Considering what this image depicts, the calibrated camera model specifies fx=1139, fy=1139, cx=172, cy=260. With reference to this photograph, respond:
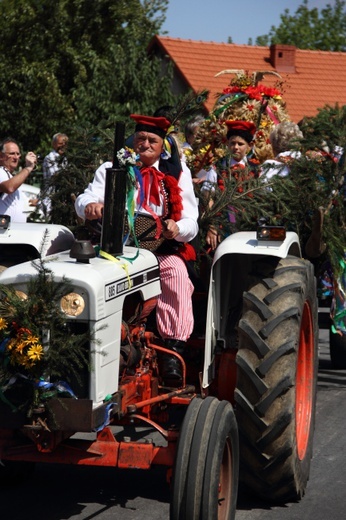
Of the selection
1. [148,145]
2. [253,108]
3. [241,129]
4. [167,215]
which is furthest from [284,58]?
[167,215]

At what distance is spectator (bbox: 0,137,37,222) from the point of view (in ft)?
30.3

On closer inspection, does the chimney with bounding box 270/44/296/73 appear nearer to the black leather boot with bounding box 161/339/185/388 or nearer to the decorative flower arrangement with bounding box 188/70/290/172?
the decorative flower arrangement with bounding box 188/70/290/172

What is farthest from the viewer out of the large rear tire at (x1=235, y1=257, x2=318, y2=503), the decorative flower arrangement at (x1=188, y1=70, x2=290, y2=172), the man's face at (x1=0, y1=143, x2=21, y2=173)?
the man's face at (x1=0, y1=143, x2=21, y2=173)

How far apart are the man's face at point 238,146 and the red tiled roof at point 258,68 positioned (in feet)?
76.7

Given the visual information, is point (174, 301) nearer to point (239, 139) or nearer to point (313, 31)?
point (239, 139)

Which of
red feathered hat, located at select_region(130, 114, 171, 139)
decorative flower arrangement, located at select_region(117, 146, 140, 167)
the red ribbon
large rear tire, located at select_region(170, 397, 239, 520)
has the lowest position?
large rear tire, located at select_region(170, 397, 239, 520)

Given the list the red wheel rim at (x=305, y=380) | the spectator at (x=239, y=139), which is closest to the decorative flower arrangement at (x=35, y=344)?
the red wheel rim at (x=305, y=380)

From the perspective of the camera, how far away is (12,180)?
30.4 feet

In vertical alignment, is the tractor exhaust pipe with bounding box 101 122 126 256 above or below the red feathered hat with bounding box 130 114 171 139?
below

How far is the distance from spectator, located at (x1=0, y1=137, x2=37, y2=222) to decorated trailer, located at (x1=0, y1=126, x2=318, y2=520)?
8.83ft

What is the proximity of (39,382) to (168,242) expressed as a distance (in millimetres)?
1751

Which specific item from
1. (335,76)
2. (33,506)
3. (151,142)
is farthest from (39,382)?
(335,76)

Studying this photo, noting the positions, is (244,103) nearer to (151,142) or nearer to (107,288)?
(151,142)

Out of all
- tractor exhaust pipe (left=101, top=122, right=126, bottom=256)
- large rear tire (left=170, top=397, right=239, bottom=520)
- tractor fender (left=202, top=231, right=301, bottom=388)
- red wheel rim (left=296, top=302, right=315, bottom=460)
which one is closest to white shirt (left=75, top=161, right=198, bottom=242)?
tractor fender (left=202, top=231, right=301, bottom=388)
